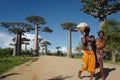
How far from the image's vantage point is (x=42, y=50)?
Answer: 9106cm

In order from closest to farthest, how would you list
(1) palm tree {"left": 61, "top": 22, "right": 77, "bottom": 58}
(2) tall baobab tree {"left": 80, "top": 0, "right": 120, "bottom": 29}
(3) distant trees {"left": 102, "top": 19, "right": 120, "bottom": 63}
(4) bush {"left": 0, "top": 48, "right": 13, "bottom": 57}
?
(3) distant trees {"left": 102, "top": 19, "right": 120, "bottom": 63}
(2) tall baobab tree {"left": 80, "top": 0, "right": 120, "bottom": 29}
(1) palm tree {"left": 61, "top": 22, "right": 77, "bottom": 58}
(4) bush {"left": 0, "top": 48, "right": 13, "bottom": 57}

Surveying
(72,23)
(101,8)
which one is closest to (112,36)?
(101,8)

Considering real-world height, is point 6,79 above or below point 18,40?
below

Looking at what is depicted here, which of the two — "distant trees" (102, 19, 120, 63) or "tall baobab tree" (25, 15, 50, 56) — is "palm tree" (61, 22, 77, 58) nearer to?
"tall baobab tree" (25, 15, 50, 56)

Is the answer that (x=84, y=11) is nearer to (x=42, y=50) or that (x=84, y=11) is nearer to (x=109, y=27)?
(x=109, y=27)

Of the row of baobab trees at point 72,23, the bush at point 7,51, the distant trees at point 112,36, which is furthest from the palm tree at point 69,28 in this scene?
the distant trees at point 112,36

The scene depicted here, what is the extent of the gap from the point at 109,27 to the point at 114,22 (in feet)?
2.75

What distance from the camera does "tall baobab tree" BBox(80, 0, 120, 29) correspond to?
33.7 metres

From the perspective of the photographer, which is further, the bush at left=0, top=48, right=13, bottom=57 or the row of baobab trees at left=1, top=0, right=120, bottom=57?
the bush at left=0, top=48, right=13, bottom=57

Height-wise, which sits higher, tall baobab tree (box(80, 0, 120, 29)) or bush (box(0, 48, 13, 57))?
tall baobab tree (box(80, 0, 120, 29))

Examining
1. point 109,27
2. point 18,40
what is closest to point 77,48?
point 18,40

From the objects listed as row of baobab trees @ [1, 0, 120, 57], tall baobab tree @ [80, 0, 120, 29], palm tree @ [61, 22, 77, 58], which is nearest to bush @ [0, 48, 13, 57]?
row of baobab trees @ [1, 0, 120, 57]

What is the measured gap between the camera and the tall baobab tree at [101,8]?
111 ft

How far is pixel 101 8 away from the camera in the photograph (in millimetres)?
34125
